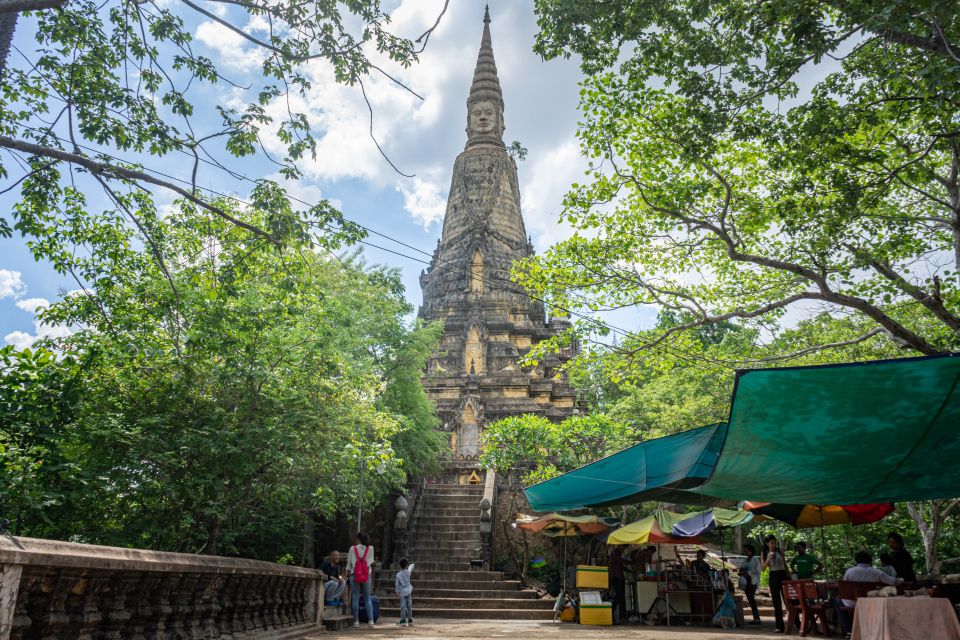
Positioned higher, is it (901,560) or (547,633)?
(901,560)

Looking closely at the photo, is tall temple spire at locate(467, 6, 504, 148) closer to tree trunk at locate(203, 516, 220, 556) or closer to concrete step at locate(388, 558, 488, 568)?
concrete step at locate(388, 558, 488, 568)

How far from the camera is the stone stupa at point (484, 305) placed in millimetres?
27781

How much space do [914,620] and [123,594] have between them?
5.94 metres

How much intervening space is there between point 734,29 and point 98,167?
7.15 metres

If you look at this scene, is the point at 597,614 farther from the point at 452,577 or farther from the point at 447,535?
the point at 447,535

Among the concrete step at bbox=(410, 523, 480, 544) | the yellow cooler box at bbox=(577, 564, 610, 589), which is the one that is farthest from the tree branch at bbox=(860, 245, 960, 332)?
the concrete step at bbox=(410, 523, 480, 544)

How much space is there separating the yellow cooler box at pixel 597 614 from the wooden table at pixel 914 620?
21.7 feet

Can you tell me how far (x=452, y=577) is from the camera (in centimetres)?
1502

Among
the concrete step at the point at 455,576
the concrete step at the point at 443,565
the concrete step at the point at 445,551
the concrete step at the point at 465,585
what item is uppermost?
the concrete step at the point at 445,551

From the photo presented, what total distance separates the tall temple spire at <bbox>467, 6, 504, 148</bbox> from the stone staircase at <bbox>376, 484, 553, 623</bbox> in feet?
75.0

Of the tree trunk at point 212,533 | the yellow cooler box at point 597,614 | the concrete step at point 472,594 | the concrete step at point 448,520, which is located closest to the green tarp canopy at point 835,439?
the yellow cooler box at point 597,614

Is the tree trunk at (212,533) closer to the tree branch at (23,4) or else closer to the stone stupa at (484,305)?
the tree branch at (23,4)

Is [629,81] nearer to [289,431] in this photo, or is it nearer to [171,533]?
[289,431]

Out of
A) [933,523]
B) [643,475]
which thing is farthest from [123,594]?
[933,523]
